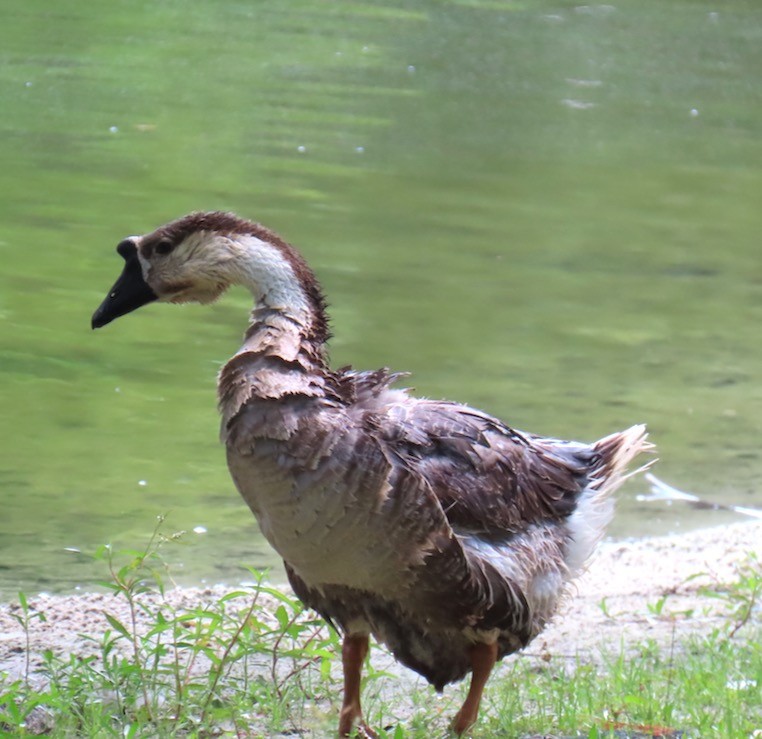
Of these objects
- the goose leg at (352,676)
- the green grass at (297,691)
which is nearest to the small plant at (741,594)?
the green grass at (297,691)

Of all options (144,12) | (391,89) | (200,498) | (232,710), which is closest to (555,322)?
(200,498)

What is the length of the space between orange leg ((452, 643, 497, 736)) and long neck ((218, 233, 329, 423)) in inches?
42.4

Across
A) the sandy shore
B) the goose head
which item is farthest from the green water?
the goose head

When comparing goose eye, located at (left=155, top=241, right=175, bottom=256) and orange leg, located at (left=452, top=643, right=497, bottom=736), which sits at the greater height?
goose eye, located at (left=155, top=241, right=175, bottom=256)

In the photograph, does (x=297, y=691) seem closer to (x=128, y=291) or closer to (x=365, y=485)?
(x=365, y=485)

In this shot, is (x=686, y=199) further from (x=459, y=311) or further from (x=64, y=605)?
(x=64, y=605)

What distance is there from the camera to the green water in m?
8.14

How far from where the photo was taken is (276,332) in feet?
15.3

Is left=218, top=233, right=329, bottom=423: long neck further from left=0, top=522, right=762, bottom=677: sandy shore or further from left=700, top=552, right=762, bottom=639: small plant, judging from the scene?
left=700, top=552, right=762, bottom=639: small plant

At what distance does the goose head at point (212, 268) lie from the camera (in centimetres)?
471

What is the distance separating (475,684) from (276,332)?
4.28ft

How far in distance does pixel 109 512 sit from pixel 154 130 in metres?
7.97

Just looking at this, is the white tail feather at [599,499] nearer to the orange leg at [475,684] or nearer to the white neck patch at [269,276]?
the orange leg at [475,684]

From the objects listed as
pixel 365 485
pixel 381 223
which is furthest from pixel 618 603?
pixel 381 223
